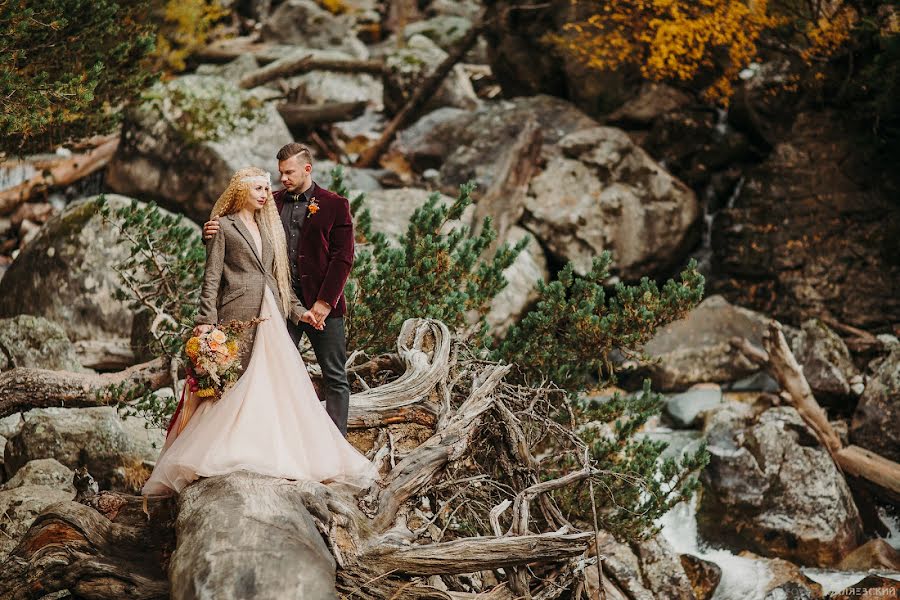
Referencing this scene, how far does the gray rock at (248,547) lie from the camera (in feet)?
11.3

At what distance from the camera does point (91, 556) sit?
13.5ft

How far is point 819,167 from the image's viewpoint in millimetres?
14422

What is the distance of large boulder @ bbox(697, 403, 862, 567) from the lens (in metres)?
9.77

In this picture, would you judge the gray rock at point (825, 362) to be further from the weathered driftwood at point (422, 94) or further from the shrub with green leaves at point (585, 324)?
the weathered driftwood at point (422, 94)

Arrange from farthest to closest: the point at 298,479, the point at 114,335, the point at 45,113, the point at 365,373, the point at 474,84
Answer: the point at 474,84 < the point at 114,335 < the point at 365,373 < the point at 45,113 < the point at 298,479

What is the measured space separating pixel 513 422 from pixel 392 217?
7.82 metres

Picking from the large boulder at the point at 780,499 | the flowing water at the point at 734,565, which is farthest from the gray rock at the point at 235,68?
the large boulder at the point at 780,499

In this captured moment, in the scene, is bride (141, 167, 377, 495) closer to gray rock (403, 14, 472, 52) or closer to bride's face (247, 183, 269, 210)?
bride's face (247, 183, 269, 210)

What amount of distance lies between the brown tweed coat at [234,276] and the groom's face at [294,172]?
47cm

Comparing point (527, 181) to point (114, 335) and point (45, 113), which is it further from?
point (45, 113)

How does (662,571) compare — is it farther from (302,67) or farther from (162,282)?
(302,67)

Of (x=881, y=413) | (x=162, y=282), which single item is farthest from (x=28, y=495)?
(x=881, y=413)

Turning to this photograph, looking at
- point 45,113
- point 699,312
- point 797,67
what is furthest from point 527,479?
point 797,67

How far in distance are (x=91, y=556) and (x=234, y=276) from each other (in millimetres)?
1777
